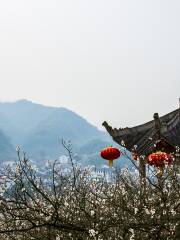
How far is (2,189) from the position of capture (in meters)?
9.44

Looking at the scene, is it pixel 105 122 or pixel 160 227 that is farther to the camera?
pixel 105 122

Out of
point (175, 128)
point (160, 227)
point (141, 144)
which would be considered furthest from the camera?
point (141, 144)

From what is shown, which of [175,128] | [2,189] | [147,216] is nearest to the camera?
[147,216]

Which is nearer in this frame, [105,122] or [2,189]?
[2,189]

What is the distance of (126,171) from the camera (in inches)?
446

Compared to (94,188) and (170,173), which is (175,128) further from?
(170,173)

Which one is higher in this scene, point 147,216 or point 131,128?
point 131,128

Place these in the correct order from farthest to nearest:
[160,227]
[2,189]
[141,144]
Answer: [141,144]
[2,189]
[160,227]

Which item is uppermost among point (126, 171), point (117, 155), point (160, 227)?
point (117, 155)

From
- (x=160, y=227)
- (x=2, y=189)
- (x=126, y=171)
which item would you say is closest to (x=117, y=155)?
(x=126, y=171)

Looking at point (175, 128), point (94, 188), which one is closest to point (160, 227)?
point (94, 188)

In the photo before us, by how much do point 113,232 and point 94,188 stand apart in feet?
6.63

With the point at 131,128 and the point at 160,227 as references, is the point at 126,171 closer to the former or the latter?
the point at 131,128

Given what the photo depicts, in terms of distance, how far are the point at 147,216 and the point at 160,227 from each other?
42.9 inches
